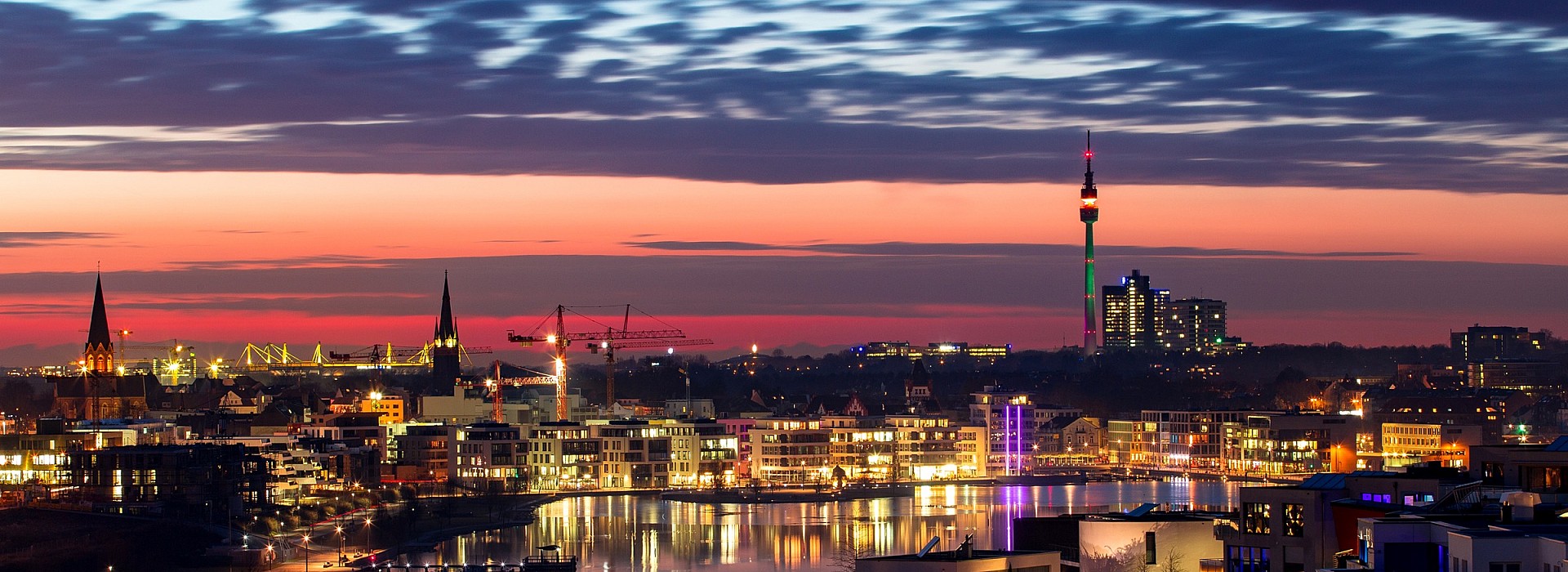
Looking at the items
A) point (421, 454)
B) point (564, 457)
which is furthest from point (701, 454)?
point (421, 454)

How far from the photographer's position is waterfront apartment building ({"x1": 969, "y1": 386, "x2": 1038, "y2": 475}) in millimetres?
102812

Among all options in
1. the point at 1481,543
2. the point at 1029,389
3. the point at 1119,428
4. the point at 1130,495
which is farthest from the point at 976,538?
the point at 1029,389

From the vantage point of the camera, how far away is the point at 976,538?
174 feet

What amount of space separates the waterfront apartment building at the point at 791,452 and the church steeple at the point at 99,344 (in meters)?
31.0

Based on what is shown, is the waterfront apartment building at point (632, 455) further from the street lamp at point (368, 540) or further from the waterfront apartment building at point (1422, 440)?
the waterfront apartment building at point (1422, 440)

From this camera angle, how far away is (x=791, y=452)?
91.6m

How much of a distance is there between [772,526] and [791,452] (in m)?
28.2

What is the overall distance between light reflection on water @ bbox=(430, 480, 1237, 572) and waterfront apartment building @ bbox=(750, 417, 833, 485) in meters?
6.15

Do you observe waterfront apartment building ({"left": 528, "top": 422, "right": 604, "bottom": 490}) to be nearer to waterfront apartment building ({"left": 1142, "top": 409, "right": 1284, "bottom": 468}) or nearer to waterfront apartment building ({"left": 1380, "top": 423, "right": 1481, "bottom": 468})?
waterfront apartment building ({"left": 1142, "top": 409, "right": 1284, "bottom": 468})

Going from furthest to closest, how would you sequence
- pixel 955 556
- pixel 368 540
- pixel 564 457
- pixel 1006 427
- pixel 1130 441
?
pixel 1130 441
pixel 1006 427
pixel 564 457
pixel 368 540
pixel 955 556

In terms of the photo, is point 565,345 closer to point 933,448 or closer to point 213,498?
point 933,448

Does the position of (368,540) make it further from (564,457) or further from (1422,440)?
(1422,440)

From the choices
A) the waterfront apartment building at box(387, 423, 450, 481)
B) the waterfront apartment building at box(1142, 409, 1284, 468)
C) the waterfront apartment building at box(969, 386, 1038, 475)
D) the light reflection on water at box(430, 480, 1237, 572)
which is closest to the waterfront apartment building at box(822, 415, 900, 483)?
the light reflection on water at box(430, 480, 1237, 572)

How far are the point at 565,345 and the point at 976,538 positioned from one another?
67.9m
